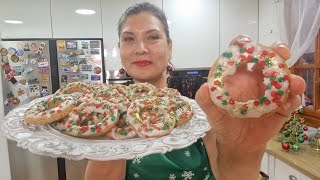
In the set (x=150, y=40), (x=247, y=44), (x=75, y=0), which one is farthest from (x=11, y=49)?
(x=247, y=44)

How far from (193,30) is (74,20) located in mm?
1228

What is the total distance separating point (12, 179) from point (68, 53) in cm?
130

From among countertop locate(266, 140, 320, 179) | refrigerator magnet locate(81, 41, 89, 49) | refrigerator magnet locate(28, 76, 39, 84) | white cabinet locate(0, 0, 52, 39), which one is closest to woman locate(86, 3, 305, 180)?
countertop locate(266, 140, 320, 179)

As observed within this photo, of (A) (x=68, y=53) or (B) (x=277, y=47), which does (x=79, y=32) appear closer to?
(A) (x=68, y=53)

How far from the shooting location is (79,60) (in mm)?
2533

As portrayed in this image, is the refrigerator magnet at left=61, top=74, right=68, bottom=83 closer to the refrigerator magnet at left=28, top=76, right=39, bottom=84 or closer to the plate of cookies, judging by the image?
the refrigerator magnet at left=28, top=76, right=39, bottom=84

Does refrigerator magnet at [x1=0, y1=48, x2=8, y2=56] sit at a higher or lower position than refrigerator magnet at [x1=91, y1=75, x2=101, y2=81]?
higher

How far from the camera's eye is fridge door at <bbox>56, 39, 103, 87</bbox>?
8.15 ft

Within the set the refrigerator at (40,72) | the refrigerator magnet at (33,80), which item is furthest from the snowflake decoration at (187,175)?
the refrigerator magnet at (33,80)

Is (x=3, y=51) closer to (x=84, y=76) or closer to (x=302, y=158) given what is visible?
(x=84, y=76)

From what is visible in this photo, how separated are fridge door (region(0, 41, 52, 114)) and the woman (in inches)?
67.8

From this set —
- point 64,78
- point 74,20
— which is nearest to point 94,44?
point 74,20

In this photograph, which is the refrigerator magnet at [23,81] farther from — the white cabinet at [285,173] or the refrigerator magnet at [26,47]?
the white cabinet at [285,173]

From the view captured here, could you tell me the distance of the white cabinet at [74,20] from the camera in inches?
101
